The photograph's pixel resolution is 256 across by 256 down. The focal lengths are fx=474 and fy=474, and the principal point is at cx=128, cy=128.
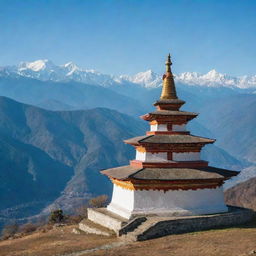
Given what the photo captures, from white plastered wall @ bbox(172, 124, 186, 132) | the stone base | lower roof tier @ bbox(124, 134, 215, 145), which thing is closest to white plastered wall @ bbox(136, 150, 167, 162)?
lower roof tier @ bbox(124, 134, 215, 145)

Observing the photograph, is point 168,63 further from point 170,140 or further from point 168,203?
point 168,203

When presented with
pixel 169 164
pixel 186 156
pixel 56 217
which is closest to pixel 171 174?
pixel 169 164

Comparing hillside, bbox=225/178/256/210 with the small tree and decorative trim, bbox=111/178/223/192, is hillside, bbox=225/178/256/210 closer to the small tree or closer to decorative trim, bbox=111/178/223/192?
the small tree

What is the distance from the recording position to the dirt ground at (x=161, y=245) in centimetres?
2061

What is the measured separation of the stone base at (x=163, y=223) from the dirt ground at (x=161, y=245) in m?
0.58

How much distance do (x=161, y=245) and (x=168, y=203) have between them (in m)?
5.11

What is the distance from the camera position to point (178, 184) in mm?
26859

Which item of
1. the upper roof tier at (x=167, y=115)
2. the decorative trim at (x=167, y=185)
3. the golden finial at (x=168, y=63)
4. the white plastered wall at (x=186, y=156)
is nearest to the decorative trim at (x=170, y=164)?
the white plastered wall at (x=186, y=156)

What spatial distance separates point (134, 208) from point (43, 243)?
5340 mm

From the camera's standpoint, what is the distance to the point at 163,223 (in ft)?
79.4

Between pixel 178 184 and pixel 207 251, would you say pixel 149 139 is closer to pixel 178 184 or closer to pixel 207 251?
pixel 178 184

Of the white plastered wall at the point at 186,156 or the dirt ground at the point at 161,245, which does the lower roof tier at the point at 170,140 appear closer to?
the white plastered wall at the point at 186,156

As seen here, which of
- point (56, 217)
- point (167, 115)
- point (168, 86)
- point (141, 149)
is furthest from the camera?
point (56, 217)

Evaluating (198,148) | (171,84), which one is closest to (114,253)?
(198,148)
